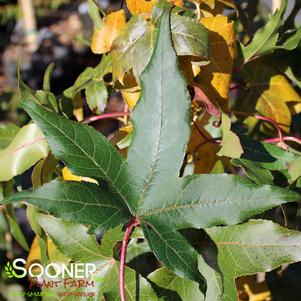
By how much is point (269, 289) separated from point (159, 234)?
0.36 metres

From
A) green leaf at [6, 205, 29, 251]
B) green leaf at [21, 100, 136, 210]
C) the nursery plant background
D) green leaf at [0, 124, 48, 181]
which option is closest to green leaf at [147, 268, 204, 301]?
the nursery plant background

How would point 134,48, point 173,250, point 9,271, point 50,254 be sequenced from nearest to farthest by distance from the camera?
point 173,250 < point 134,48 < point 50,254 < point 9,271

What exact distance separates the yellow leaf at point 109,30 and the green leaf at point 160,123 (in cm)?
21

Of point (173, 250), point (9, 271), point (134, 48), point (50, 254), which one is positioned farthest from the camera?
point (9, 271)

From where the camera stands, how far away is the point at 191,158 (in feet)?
2.67

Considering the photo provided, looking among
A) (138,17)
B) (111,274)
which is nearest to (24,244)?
(111,274)

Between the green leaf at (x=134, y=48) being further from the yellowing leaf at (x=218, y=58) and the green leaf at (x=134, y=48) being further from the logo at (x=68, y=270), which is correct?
the logo at (x=68, y=270)

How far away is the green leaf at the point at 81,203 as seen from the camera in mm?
583

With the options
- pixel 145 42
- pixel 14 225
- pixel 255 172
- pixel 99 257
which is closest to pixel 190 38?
pixel 145 42

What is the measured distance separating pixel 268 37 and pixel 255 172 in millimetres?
234

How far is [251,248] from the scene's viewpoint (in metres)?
0.64

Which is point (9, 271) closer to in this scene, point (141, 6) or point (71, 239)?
point (71, 239)

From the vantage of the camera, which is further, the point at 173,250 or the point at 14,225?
the point at 14,225

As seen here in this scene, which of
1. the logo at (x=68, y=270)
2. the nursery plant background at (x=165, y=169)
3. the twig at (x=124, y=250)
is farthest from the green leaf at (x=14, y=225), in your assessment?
the twig at (x=124, y=250)
